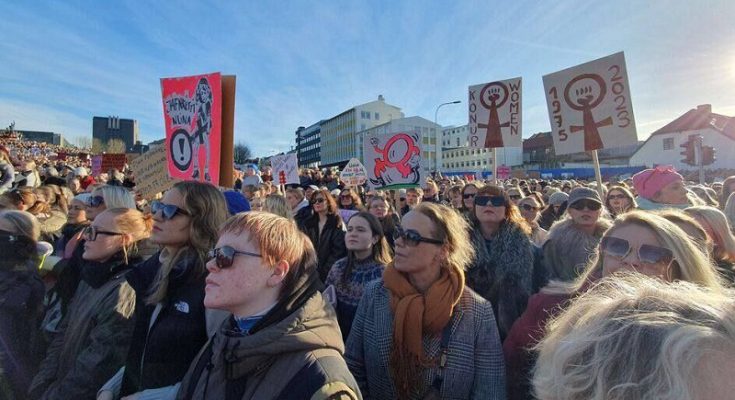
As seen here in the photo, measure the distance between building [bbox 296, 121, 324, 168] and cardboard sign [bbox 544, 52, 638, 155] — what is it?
101m

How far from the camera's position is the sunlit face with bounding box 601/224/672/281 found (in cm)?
205

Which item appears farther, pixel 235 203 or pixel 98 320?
pixel 235 203

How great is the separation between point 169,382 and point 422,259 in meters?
1.57

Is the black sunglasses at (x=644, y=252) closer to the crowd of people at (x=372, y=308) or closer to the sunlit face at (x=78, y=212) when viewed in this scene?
the crowd of people at (x=372, y=308)

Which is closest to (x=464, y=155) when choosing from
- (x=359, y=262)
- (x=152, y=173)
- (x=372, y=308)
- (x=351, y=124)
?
(x=351, y=124)

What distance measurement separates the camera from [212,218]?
8.92 ft

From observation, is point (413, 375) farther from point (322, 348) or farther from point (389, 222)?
point (389, 222)

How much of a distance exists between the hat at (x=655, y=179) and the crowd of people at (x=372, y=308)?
148 centimetres

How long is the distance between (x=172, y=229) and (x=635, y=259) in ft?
8.83

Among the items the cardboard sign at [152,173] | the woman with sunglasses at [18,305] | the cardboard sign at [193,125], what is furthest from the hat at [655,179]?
Result: the woman with sunglasses at [18,305]

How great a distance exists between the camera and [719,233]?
9.89ft

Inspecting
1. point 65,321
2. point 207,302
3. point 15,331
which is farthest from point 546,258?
point 15,331

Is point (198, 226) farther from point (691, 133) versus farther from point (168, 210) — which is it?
point (691, 133)

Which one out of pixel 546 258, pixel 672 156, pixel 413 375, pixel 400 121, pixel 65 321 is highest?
pixel 400 121
